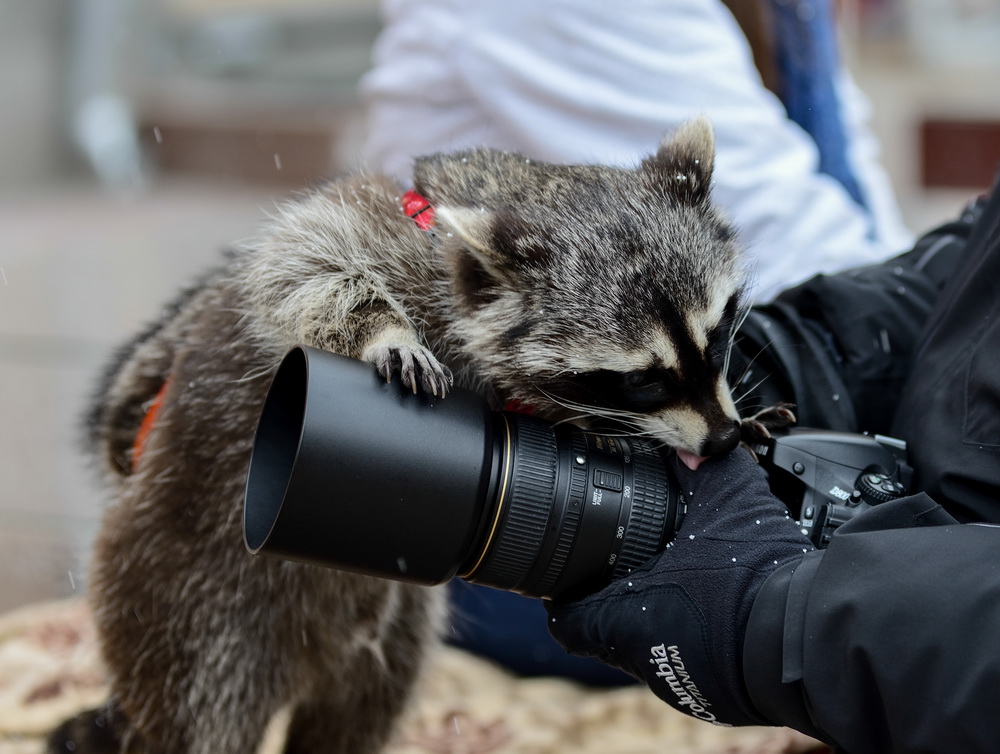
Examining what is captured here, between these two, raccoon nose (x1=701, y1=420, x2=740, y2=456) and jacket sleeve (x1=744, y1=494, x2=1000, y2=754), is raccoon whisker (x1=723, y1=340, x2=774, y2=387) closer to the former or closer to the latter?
raccoon nose (x1=701, y1=420, x2=740, y2=456)

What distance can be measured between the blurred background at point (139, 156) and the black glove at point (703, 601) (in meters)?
2.62

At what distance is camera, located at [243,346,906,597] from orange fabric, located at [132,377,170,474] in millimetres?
642

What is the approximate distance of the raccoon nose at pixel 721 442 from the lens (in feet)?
6.57

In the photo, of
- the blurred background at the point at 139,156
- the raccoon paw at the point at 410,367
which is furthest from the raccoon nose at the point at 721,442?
the blurred background at the point at 139,156

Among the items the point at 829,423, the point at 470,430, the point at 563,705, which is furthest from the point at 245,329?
the point at 563,705

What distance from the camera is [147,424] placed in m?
2.54

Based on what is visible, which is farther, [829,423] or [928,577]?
[829,423]

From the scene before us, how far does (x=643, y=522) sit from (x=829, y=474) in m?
0.35

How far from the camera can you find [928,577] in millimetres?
1651

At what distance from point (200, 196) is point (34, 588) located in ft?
14.8

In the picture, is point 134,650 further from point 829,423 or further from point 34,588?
point 34,588

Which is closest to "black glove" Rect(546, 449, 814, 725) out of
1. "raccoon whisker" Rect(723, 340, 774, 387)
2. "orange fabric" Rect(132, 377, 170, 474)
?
"raccoon whisker" Rect(723, 340, 774, 387)

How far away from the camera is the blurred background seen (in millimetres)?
4801

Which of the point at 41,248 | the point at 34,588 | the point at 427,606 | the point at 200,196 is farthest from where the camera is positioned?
the point at 200,196
